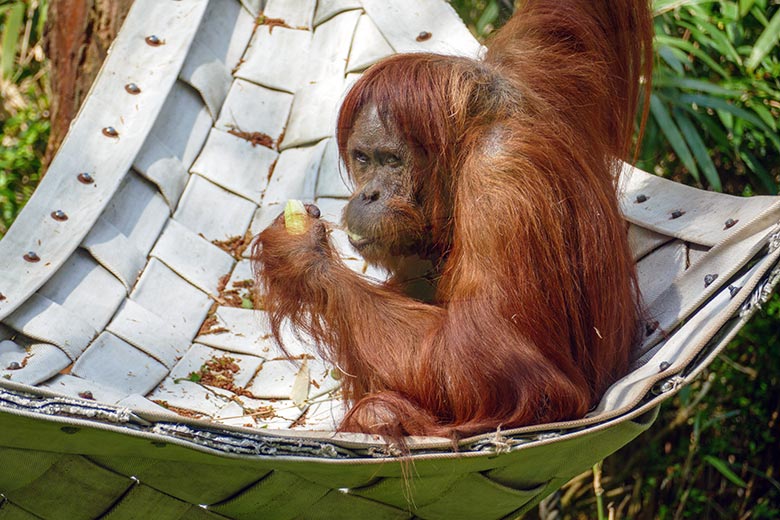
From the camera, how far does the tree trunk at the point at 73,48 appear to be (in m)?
4.00

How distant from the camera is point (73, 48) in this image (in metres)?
4.06

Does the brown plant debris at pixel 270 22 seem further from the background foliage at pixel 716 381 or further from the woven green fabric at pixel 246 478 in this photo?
the woven green fabric at pixel 246 478

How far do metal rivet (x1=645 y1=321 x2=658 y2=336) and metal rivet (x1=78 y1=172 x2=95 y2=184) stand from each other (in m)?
1.73

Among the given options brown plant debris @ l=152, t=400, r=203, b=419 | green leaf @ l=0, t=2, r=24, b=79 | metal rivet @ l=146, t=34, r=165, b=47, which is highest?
green leaf @ l=0, t=2, r=24, b=79

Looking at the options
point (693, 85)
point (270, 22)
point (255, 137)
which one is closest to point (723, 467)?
point (693, 85)

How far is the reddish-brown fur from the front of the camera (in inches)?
86.7

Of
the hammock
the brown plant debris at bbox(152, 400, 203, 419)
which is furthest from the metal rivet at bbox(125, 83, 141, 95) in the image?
the brown plant debris at bbox(152, 400, 203, 419)

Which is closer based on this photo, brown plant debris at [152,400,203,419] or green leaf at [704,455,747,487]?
brown plant debris at [152,400,203,419]

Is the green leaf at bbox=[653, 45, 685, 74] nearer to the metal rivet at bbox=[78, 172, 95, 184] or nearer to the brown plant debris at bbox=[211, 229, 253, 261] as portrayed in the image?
the brown plant debris at bbox=[211, 229, 253, 261]

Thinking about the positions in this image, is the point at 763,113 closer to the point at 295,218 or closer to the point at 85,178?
the point at 295,218

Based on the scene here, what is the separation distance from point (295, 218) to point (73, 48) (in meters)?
2.02

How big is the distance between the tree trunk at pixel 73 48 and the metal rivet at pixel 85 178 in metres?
1.13

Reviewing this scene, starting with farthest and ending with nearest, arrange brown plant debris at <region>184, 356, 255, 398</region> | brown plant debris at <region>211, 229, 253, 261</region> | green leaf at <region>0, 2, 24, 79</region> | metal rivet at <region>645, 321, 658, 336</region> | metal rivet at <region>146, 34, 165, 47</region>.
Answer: green leaf at <region>0, 2, 24, 79</region> → metal rivet at <region>146, 34, 165, 47</region> → brown plant debris at <region>211, 229, 253, 261</region> → brown plant debris at <region>184, 356, 255, 398</region> → metal rivet at <region>645, 321, 658, 336</region>

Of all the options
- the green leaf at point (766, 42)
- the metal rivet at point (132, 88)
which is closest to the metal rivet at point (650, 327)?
the green leaf at point (766, 42)
